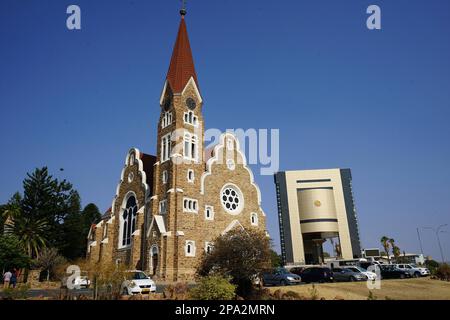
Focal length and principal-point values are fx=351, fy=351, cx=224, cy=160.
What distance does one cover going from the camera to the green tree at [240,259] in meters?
20.2

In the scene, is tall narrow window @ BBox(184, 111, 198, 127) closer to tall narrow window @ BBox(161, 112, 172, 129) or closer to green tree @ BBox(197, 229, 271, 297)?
tall narrow window @ BBox(161, 112, 172, 129)

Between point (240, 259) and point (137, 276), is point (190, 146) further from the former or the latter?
point (240, 259)

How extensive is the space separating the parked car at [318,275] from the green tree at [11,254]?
1125 inches

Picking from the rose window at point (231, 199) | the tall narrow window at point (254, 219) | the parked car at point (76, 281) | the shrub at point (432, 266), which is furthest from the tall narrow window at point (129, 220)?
the shrub at point (432, 266)

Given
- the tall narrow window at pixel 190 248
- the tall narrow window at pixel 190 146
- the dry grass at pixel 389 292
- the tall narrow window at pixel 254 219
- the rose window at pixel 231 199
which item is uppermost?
the tall narrow window at pixel 190 146

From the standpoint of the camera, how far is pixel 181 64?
39375mm

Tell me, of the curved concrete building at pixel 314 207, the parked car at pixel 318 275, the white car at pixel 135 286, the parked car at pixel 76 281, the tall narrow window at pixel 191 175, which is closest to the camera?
the parked car at pixel 76 281

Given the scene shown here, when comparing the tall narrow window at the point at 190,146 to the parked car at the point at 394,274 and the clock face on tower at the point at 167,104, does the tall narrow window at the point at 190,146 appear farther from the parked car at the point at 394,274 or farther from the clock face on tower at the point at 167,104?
the parked car at the point at 394,274

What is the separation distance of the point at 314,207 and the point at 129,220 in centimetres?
5575

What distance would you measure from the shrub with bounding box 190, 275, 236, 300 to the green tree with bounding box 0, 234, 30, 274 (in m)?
28.8

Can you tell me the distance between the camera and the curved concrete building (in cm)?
8219
